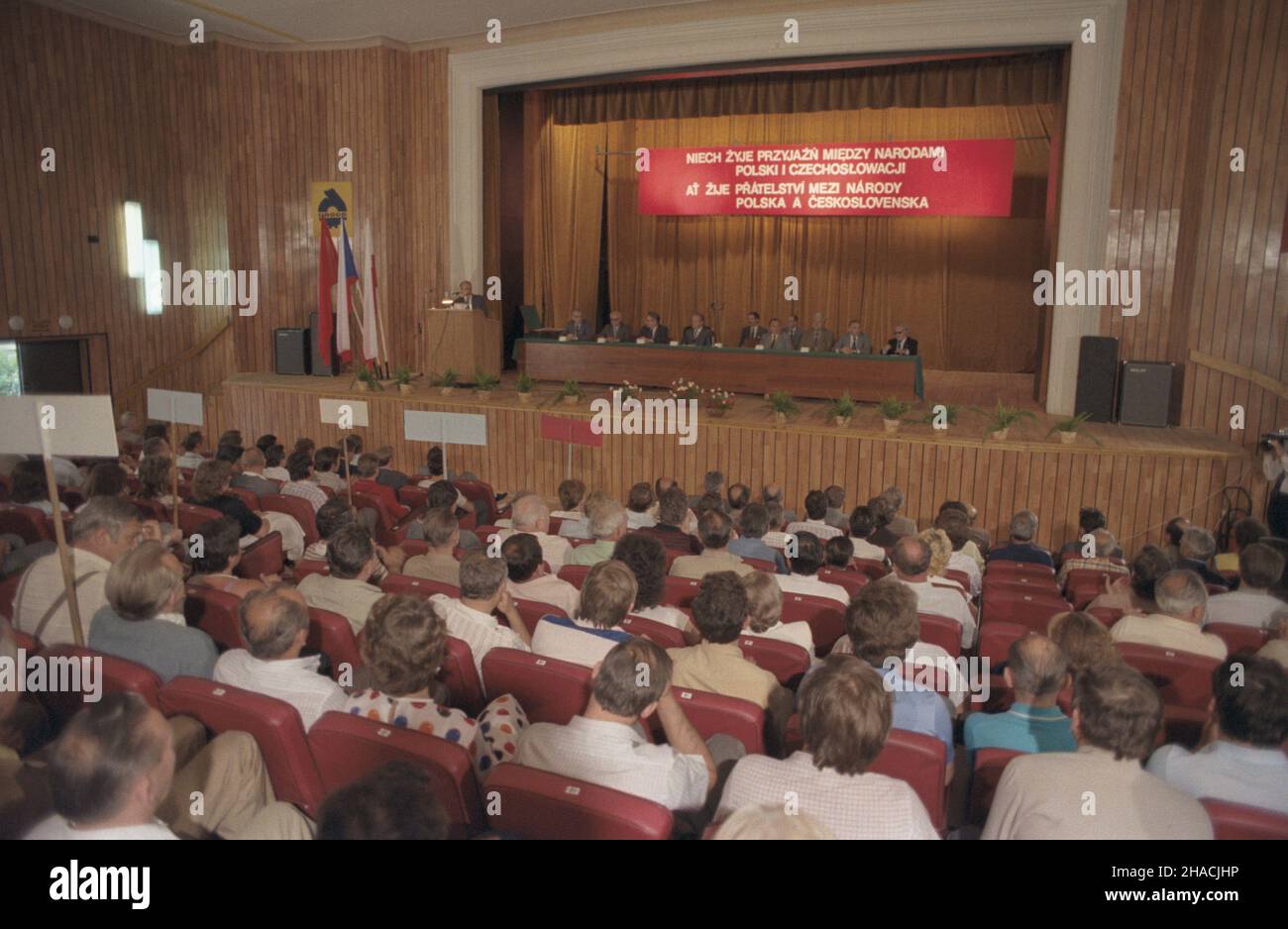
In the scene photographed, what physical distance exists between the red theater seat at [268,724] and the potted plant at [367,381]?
26.2ft

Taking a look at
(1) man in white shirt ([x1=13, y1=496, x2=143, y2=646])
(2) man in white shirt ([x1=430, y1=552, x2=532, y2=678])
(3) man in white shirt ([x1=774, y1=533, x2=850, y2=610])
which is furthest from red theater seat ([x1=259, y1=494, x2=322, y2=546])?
(3) man in white shirt ([x1=774, y1=533, x2=850, y2=610])

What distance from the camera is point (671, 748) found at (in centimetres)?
244

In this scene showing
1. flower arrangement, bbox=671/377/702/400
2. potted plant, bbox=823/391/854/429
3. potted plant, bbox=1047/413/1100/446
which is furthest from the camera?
flower arrangement, bbox=671/377/702/400

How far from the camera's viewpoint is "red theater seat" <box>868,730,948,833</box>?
7.96 feet

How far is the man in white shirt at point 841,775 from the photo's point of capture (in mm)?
2113

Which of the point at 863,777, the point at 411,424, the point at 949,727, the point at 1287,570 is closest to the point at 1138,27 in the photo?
the point at 1287,570

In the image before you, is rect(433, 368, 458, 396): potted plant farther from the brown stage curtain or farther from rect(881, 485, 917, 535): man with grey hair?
rect(881, 485, 917, 535): man with grey hair

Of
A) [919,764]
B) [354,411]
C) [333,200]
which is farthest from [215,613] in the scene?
[333,200]

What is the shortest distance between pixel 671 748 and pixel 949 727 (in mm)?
942

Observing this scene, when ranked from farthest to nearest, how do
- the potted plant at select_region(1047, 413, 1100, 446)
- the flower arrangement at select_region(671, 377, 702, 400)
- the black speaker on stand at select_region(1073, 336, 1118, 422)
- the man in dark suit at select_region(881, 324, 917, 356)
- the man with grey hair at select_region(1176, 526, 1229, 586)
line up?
the man in dark suit at select_region(881, 324, 917, 356) → the flower arrangement at select_region(671, 377, 702, 400) → the black speaker on stand at select_region(1073, 336, 1118, 422) → the potted plant at select_region(1047, 413, 1100, 446) → the man with grey hair at select_region(1176, 526, 1229, 586)

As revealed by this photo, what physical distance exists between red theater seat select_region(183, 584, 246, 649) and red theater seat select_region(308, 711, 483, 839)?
138 centimetres

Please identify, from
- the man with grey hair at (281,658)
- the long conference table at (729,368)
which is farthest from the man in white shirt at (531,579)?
the long conference table at (729,368)

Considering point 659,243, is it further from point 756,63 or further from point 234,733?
point 234,733

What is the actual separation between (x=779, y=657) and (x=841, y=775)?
3.61ft
